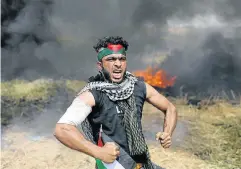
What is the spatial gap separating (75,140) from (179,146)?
4.73 m

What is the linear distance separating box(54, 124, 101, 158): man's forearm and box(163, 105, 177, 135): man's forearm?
867mm

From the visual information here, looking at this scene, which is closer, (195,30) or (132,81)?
(132,81)

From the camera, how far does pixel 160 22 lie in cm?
1483

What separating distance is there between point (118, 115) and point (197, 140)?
15.0 ft

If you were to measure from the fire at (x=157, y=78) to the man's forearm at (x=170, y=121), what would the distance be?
7.75 meters

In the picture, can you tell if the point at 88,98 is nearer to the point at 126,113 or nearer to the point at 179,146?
the point at 126,113

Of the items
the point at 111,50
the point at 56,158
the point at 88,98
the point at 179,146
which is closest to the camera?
the point at 88,98

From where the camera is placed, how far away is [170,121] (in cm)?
331

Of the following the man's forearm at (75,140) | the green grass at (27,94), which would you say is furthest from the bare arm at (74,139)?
the green grass at (27,94)

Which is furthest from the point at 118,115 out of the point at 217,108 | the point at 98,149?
the point at 217,108

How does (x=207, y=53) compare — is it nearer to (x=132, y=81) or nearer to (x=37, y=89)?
(x=37, y=89)

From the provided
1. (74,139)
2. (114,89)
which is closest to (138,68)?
(114,89)

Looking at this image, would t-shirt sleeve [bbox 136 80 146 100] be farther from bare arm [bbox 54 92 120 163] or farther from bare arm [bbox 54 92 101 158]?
bare arm [bbox 54 92 101 158]

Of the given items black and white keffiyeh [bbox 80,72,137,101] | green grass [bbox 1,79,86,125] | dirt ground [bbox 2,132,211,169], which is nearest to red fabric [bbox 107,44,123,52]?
black and white keffiyeh [bbox 80,72,137,101]
